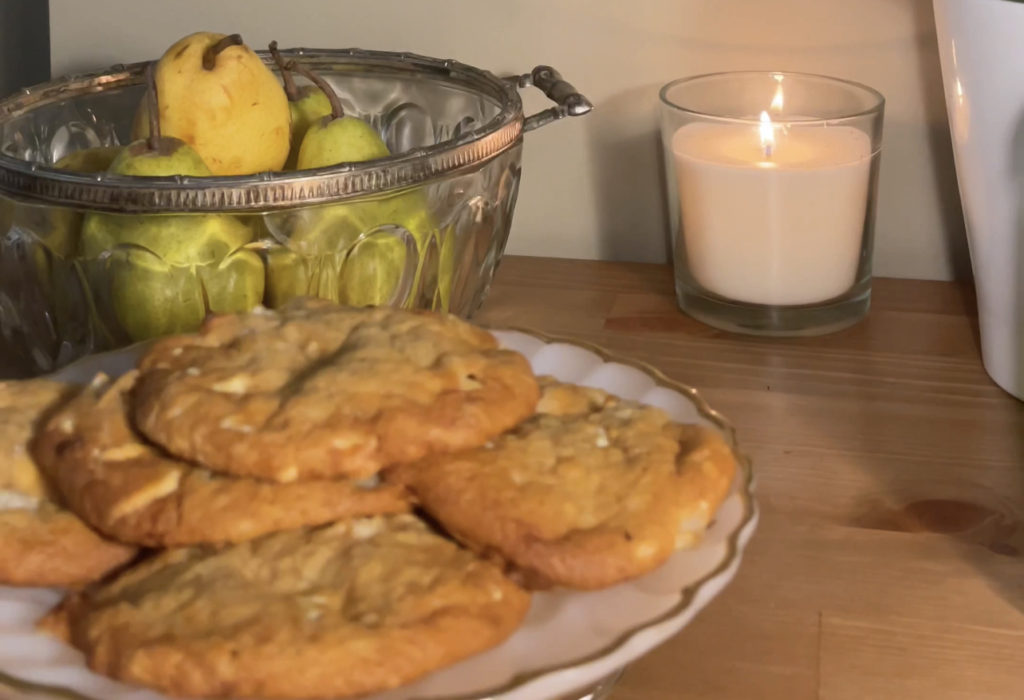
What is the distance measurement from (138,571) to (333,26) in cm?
63

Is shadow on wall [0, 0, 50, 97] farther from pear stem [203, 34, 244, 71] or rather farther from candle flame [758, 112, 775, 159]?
candle flame [758, 112, 775, 159]

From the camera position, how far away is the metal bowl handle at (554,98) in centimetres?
75

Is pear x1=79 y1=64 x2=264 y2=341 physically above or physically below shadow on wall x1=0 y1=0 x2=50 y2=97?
below

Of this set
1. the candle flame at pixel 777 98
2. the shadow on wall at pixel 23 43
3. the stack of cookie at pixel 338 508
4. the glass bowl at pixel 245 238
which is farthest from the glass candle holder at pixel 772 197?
the shadow on wall at pixel 23 43

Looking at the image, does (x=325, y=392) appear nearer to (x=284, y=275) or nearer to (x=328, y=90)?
(x=284, y=275)

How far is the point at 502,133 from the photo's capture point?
711mm

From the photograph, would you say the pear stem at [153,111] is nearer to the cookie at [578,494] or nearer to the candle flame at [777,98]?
the cookie at [578,494]

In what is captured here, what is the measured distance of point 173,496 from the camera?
0.44 meters

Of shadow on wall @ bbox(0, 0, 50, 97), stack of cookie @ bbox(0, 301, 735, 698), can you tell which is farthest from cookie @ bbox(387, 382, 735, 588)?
shadow on wall @ bbox(0, 0, 50, 97)

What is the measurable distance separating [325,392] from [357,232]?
219 mm

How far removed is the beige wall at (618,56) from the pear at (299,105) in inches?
6.5

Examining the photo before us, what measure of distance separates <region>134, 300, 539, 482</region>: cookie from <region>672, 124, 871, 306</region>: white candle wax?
312 millimetres

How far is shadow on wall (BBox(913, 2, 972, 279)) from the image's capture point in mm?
844

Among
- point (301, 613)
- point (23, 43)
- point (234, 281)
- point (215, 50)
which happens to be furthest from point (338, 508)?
point (23, 43)
